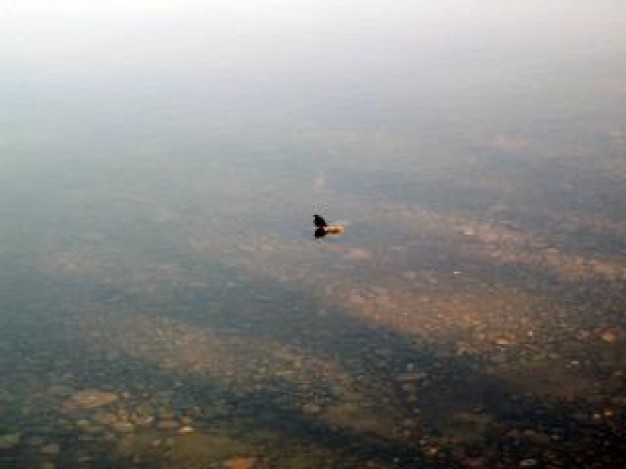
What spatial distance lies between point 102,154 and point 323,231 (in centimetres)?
660

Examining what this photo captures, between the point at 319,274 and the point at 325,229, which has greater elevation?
the point at 325,229

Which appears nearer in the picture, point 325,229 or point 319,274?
point 319,274

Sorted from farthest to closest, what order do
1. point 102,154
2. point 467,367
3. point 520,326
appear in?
point 102,154 < point 520,326 < point 467,367

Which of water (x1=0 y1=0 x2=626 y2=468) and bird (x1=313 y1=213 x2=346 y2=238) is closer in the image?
water (x1=0 y1=0 x2=626 y2=468)

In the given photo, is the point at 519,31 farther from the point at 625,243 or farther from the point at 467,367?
the point at 467,367

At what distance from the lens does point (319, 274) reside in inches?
345

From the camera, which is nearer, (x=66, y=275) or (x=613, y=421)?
(x=613, y=421)

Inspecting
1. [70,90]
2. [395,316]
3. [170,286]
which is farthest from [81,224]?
[70,90]

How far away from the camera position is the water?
589 cm

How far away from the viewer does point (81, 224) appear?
10906 millimetres

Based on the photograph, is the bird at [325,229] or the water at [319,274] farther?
the bird at [325,229]

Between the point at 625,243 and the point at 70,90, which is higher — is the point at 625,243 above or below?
below

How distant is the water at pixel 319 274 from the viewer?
232 inches

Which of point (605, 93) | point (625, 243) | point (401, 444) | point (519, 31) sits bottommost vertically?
point (401, 444)
